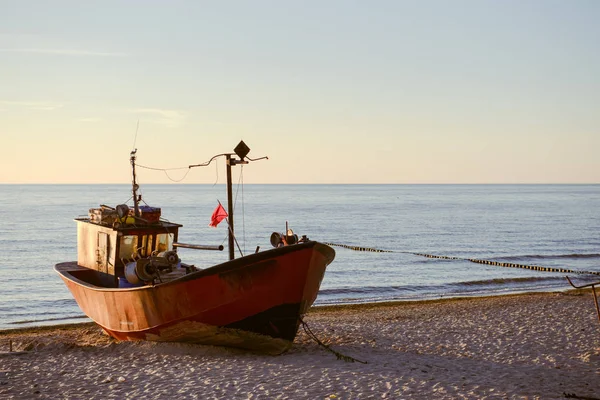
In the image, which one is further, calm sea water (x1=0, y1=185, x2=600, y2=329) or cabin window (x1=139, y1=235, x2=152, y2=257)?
calm sea water (x1=0, y1=185, x2=600, y2=329)

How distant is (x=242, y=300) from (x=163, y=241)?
412 centimetres

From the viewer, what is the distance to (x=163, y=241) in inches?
654

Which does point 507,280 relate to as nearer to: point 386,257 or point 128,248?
point 386,257

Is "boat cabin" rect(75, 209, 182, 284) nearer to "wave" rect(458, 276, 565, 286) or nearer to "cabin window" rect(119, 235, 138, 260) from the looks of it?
"cabin window" rect(119, 235, 138, 260)

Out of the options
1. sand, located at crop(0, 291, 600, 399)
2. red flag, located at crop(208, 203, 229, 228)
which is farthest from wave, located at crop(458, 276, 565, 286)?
red flag, located at crop(208, 203, 229, 228)

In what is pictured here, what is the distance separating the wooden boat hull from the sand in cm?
48

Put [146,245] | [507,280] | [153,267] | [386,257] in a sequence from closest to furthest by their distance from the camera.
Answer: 1. [153,267]
2. [146,245]
3. [507,280]
4. [386,257]

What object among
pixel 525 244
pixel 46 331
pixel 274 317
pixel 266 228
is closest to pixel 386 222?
pixel 266 228

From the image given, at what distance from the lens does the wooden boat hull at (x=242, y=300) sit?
43.2 ft

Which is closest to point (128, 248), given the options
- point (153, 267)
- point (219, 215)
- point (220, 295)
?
point (153, 267)

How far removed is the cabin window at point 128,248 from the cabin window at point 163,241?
1.79ft

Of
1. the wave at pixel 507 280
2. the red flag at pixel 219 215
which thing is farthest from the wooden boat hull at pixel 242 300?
the wave at pixel 507 280

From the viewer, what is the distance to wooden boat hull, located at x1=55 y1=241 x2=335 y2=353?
13.2m

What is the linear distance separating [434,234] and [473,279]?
32.0 meters
